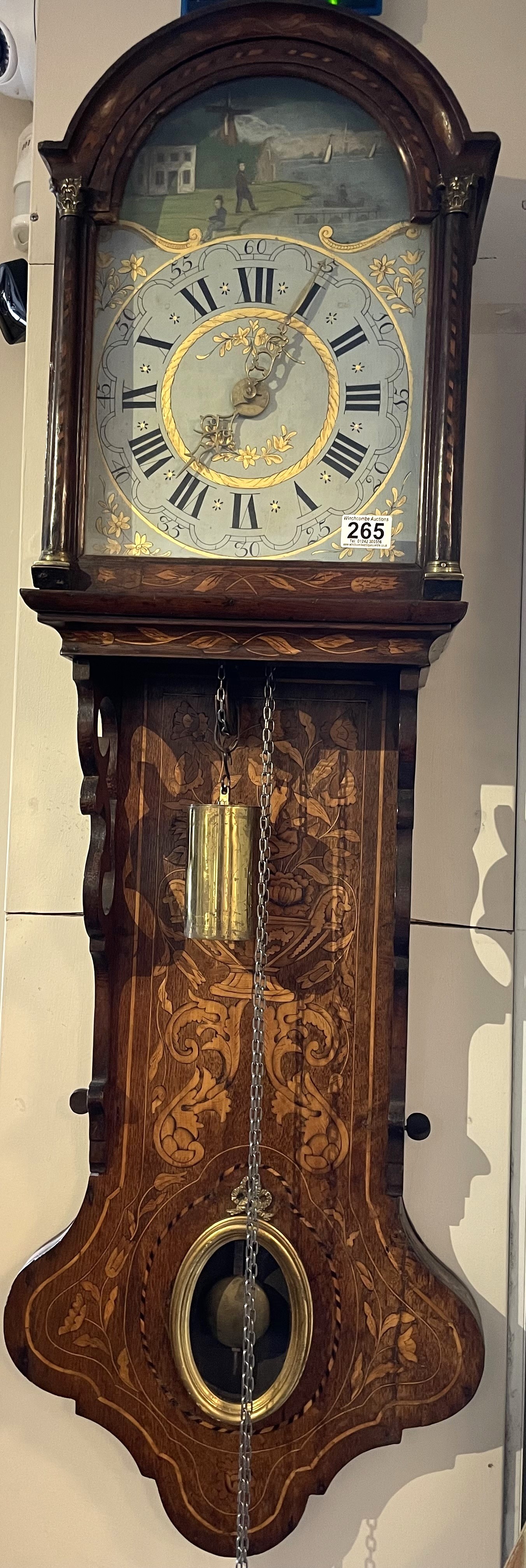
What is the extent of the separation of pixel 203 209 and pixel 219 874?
0.57 m

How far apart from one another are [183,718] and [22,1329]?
1.97ft

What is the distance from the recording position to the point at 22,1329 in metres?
1.19

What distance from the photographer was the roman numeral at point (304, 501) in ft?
3.42

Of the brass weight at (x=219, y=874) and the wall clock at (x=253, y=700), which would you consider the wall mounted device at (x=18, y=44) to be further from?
the brass weight at (x=219, y=874)

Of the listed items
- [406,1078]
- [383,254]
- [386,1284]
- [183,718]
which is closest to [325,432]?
[383,254]

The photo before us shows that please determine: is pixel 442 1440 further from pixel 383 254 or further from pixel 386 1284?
pixel 383 254

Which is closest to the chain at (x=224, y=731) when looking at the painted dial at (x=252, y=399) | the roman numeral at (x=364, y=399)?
the painted dial at (x=252, y=399)

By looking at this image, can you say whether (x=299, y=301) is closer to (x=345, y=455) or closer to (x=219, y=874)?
(x=345, y=455)

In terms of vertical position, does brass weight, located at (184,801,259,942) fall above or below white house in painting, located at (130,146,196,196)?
below

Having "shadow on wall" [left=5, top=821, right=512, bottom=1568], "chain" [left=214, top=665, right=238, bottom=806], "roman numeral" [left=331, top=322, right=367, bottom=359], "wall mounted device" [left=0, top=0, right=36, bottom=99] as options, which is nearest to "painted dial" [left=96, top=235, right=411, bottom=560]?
"roman numeral" [left=331, top=322, right=367, bottom=359]

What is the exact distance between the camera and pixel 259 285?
1062 mm

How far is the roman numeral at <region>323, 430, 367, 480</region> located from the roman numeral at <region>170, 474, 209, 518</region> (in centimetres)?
11

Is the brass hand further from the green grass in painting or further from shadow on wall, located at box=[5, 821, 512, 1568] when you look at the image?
shadow on wall, located at box=[5, 821, 512, 1568]

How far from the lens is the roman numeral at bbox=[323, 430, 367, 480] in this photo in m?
1.04
